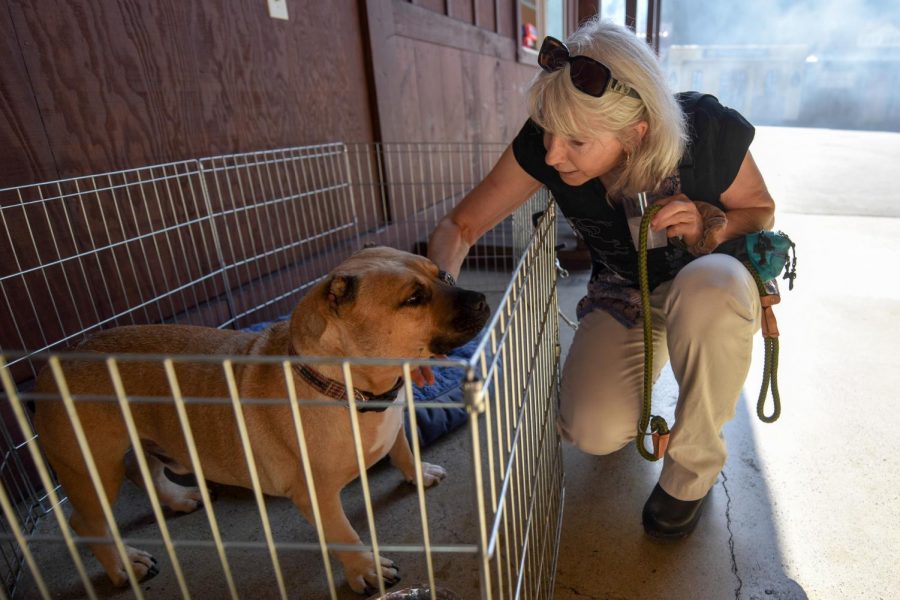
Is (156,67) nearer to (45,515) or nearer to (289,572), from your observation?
(45,515)

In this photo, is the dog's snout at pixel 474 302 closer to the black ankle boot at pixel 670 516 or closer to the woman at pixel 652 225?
the woman at pixel 652 225

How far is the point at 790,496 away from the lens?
6.50 feet

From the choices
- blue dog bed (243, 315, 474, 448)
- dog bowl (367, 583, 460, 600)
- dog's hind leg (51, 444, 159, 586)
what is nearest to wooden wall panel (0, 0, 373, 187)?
blue dog bed (243, 315, 474, 448)

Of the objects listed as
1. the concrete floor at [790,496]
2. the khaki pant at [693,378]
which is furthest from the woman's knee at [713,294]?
the concrete floor at [790,496]

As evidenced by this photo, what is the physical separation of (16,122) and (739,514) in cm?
295

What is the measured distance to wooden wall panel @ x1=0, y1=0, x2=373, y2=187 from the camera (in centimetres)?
234

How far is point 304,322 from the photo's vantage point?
59.9 inches

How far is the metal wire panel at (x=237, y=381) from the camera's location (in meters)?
0.85

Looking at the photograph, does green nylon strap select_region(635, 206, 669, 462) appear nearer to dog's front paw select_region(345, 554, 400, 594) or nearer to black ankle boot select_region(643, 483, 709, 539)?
black ankle boot select_region(643, 483, 709, 539)

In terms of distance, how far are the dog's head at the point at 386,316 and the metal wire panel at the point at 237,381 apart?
0.16 metres

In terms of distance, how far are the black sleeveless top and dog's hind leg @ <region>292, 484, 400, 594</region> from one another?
1.11 meters

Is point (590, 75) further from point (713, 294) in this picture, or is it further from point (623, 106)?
point (713, 294)

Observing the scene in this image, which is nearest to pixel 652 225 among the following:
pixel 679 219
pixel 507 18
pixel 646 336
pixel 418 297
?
pixel 679 219

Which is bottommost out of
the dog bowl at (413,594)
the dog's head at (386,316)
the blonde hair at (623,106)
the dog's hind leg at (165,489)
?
the dog's hind leg at (165,489)
